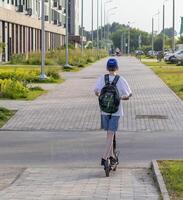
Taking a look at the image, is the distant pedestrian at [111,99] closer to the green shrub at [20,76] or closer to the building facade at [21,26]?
the green shrub at [20,76]

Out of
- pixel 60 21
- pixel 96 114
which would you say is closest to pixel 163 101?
pixel 96 114

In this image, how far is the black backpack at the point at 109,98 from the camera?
949 centimetres

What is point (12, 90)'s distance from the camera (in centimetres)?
2330

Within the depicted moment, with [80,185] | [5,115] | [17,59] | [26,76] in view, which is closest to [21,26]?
[17,59]

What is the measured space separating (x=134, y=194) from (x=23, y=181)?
6.04 ft

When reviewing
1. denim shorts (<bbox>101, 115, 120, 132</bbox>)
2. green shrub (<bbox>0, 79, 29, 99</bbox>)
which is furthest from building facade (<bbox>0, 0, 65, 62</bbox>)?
denim shorts (<bbox>101, 115, 120, 132</bbox>)

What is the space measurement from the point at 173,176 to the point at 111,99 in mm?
1451

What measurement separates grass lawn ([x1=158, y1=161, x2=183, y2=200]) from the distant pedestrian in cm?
85

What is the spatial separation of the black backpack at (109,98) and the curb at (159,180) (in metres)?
1.08

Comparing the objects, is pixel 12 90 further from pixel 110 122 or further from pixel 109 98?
pixel 109 98

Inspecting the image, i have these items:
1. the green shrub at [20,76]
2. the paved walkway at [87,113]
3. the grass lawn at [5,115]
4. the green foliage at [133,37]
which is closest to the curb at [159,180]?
the paved walkway at [87,113]

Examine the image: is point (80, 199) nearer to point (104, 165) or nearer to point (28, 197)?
point (28, 197)

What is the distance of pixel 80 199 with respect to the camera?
7.71 metres

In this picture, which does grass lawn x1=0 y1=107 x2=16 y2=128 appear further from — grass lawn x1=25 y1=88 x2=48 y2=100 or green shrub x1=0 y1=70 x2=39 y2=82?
green shrub x1=0 y1=70 x2=39 y2=82
